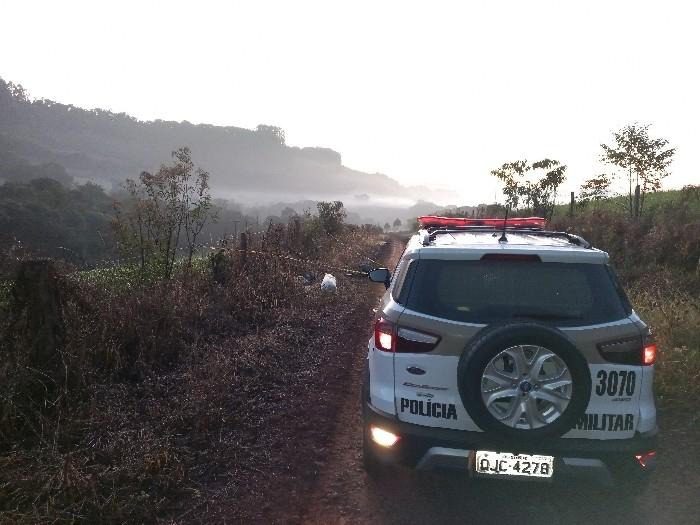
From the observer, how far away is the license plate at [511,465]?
299 cm

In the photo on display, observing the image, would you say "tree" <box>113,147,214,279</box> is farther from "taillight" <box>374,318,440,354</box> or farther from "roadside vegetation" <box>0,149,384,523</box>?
"taillight" <box>374,318,440,354</box>

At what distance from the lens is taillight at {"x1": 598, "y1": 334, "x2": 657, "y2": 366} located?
9.61 ft

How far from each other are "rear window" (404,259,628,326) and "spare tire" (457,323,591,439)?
25cm

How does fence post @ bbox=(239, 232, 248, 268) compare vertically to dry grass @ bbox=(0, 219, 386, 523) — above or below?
above

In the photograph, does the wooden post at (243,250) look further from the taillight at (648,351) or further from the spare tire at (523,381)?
the taillight at (648,351)

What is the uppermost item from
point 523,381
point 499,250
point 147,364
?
point 499,250

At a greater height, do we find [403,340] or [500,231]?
[500,231]

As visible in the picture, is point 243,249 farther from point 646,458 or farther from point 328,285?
point 646,458

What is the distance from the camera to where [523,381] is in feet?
9.45

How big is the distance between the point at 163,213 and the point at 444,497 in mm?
7064

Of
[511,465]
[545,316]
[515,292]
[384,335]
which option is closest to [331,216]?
[384,335]

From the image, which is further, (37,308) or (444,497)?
(37,308)

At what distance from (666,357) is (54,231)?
1509 inches

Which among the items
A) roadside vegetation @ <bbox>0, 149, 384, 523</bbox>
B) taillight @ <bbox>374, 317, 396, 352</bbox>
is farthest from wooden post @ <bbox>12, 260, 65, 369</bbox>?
taillight @ <bbox>374, 317, 396, 352</bbox>
